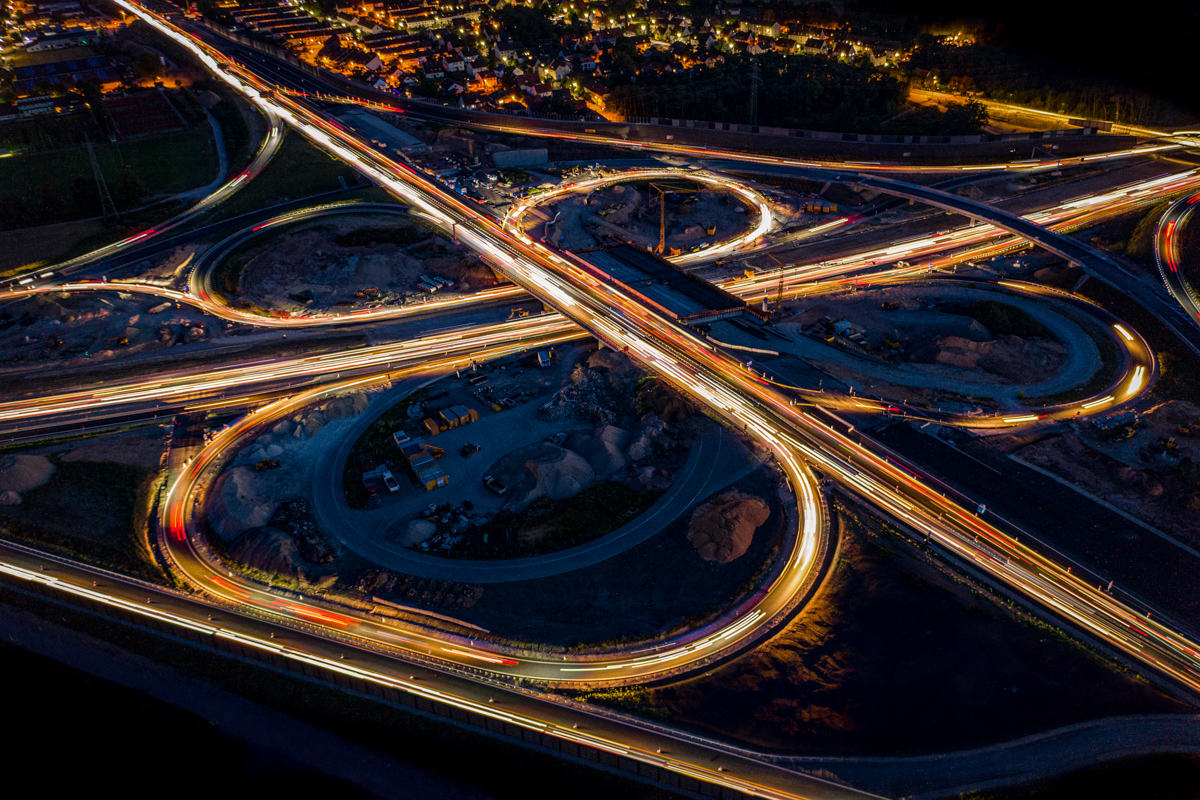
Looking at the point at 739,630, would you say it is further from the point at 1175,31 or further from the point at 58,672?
the point at 1175,31

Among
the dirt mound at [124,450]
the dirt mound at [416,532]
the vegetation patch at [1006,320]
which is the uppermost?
the vegetation patch at [1006,320]

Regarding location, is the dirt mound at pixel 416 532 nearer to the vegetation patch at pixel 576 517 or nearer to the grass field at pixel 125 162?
the vegetation patch at pixel 576 517

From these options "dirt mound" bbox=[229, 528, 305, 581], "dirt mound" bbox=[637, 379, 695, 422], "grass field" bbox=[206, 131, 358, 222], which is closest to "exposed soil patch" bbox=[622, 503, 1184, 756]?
"dirt mound" bbox=[637, 379, 695, 422]

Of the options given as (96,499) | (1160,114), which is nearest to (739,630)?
(96,499)

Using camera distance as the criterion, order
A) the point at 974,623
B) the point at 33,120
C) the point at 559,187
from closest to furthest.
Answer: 1. the point at 974,623
2. the point at 559,187
3. the point at 33,120

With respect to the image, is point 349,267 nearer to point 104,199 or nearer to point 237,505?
point 104,199

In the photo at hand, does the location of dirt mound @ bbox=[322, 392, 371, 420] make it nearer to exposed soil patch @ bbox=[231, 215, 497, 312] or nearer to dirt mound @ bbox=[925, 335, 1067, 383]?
exposed soil patch @ bbox=[231, 215, 497, 312]

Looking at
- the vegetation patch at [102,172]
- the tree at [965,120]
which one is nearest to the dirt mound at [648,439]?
the tree at [965,120]
